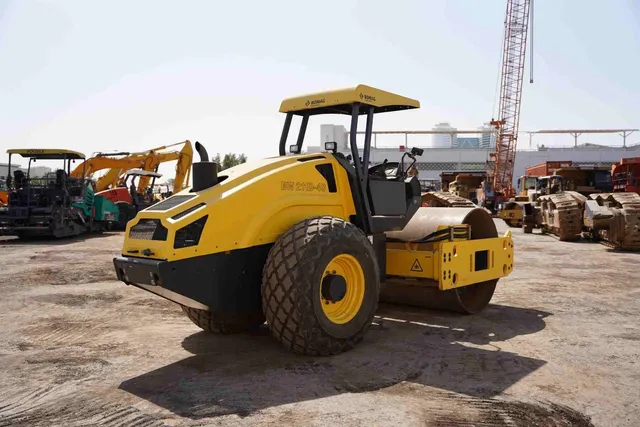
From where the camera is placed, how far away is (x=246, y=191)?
16.3 ft

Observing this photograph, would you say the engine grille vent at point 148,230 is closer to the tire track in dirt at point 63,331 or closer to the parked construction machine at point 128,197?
the tire track in dirt at point 63,331

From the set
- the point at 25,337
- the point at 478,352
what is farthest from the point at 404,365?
the point at 25,337

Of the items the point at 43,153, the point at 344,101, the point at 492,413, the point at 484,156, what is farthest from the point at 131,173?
the point at 484,156

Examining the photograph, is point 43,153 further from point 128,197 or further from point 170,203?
point 170,203

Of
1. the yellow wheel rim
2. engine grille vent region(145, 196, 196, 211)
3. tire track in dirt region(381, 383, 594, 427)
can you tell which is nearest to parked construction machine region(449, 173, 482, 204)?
the yellow wheel rim

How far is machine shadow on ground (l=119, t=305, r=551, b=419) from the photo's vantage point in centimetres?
415

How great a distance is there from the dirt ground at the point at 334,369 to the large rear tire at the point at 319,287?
24 cm

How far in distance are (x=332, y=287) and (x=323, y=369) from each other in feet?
2.31

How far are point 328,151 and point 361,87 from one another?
0.76m

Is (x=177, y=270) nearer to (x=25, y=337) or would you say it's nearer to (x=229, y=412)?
(x=229, y=412)

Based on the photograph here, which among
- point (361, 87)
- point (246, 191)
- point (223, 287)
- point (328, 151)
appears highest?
point (361, 87)

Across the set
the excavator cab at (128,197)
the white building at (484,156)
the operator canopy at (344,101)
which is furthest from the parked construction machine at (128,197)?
the white building at (484,156)

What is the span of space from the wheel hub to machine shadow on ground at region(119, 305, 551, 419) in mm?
543

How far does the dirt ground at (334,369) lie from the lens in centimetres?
384
